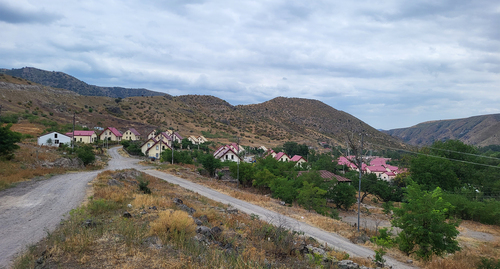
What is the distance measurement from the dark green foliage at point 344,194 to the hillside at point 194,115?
91.1 ft

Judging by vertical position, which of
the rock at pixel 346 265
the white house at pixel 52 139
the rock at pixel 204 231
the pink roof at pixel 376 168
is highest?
the white house at pixel 52 139

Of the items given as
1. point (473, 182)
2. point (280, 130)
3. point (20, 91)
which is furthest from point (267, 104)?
point (473, 182)

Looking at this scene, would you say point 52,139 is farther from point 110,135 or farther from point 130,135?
point 130,135

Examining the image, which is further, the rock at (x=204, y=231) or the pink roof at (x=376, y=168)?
the pink roof at (x=376, y=168)

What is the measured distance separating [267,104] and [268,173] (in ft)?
444

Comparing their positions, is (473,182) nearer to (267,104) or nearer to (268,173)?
(268,173)

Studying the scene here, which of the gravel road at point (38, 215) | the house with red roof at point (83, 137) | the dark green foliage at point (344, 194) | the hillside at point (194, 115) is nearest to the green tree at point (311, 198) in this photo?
the dark green foliage at point (344, 194)

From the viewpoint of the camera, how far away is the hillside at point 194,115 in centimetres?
8212

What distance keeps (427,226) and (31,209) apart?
17993 millimetres

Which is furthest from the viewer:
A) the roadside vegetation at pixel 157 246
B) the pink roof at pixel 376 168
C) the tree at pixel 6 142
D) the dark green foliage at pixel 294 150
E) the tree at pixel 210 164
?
the dark green foliage at pixel 294 150

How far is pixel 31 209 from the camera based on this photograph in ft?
39.2

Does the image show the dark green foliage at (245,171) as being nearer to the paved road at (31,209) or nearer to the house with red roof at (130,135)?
the paved road at (31,209)

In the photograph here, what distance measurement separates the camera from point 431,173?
36.5 metres

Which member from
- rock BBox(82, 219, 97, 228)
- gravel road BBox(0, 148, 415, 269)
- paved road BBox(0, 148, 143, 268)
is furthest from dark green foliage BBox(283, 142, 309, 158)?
rock BBox(82, 219, 97, 228)
